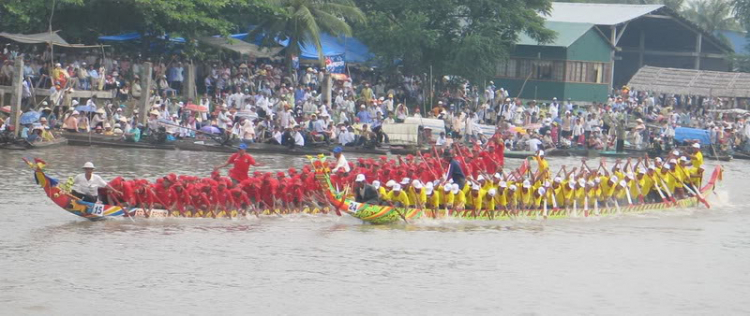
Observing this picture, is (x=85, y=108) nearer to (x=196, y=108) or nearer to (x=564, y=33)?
(x=196, y=108)

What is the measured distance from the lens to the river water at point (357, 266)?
15766 mm

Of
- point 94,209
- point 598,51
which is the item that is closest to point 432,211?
point 94,209

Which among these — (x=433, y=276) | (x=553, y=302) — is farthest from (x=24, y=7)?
(x=553, y=302)

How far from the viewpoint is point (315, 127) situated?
100ft

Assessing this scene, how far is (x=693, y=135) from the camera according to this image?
35.5 metres

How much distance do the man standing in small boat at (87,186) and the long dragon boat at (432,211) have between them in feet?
11.5

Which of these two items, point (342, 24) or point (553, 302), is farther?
point (342, 24)

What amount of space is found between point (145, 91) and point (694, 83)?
70.0 ft

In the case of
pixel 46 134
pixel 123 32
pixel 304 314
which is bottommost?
pixel 304 314

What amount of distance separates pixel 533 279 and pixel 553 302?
1.39 meters

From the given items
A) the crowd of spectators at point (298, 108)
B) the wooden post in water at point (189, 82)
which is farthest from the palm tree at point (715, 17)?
the wooden post in water at point (189, 82)

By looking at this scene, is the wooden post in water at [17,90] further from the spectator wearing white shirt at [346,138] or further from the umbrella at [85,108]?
the spectator wearing white shirt at [346,138]

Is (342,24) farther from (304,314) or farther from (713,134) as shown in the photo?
(304,314)

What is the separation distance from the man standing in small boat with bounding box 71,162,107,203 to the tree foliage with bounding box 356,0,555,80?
17993 mm
